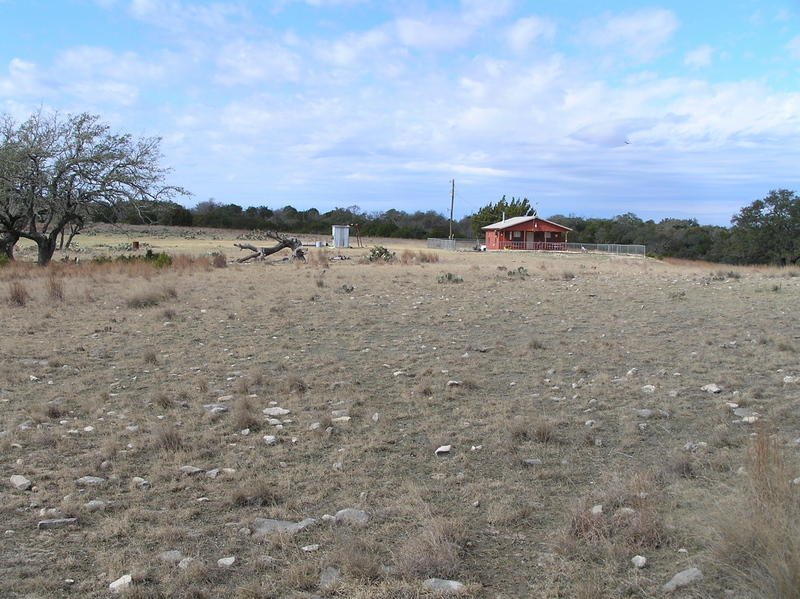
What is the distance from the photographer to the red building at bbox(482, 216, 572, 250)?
6135 cm

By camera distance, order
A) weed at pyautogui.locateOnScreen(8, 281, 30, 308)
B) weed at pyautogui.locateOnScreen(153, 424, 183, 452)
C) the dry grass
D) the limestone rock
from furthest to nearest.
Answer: weed at pyautogui.locateOnScreen(8, 281, 30, 308) < weed at pyautogui.locateOnScreen(153, 424, 183, 452) < the limestone rock < the dry grass

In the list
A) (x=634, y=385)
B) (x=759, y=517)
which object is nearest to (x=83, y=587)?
(x=759, y=517)

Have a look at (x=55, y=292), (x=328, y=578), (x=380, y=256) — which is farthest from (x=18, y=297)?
(x=380, y=256)

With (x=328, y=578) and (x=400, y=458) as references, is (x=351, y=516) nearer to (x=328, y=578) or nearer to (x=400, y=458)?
(x=328, y=578)

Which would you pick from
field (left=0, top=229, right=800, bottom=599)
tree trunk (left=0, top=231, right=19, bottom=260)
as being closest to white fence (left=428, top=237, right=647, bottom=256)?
tree trunk (left=0, top=231, right=19, bottom=260)

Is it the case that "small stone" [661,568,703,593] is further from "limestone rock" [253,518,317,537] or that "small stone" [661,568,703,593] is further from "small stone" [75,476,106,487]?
"small stone" [75,476,106,487]

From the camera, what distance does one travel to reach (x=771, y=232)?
5406 centimetres

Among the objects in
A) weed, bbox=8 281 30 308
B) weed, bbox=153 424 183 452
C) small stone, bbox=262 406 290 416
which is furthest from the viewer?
weed, bbox=8 281 30 308

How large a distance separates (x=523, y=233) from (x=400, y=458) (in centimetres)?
6108

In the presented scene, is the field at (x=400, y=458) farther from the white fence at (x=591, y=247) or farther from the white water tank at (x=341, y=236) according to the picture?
the white fence at (x=591, y=247)

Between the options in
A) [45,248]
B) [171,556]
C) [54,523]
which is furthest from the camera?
[45,248]

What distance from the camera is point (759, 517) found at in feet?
9.37

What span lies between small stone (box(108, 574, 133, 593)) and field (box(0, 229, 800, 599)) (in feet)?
0.14

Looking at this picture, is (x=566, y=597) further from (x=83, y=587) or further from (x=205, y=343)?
(x=205, y=343)
